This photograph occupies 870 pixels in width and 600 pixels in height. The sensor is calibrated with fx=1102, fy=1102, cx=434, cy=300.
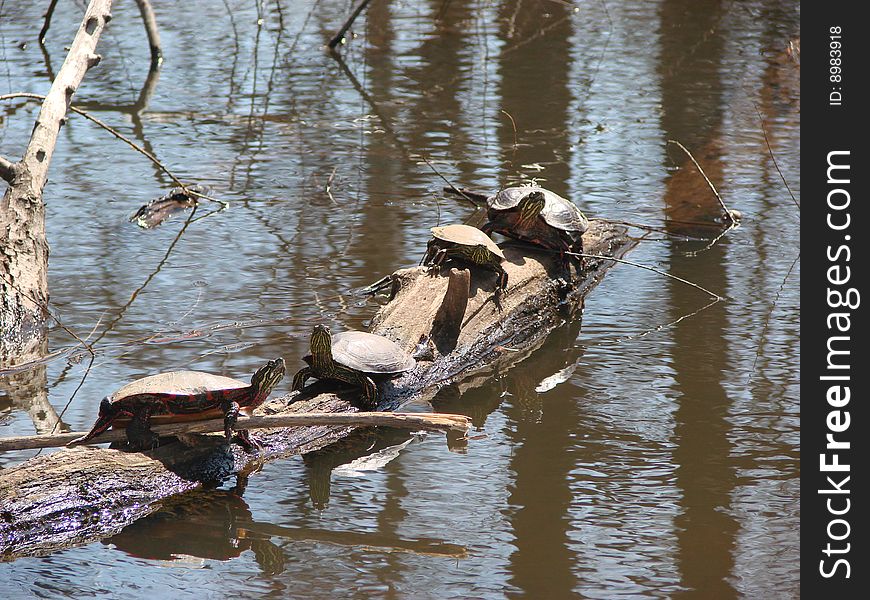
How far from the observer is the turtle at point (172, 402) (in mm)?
3969

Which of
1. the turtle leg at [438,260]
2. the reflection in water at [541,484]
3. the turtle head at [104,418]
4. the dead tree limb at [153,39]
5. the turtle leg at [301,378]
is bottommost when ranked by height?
the reflection in water at [541,484]

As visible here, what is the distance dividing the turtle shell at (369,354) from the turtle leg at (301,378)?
7.3 inches

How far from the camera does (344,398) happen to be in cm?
478

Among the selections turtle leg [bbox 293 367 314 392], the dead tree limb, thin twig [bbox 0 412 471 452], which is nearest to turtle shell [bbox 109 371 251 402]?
thin twig [bbox 0 412 471 452]

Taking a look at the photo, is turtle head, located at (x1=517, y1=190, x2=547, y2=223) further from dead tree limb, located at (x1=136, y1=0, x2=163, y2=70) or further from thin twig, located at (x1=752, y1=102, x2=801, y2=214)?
dead tree limb, located at (x1=136, y1=0, x2=163, y2=70)

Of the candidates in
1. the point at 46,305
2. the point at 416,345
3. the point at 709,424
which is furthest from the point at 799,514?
the point at 46,305

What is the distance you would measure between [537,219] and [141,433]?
288cm

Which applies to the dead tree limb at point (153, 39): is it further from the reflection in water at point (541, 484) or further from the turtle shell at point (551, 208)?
the reflection in water at point (541, 484)

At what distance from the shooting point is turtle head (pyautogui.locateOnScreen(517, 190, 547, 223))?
6.19 m

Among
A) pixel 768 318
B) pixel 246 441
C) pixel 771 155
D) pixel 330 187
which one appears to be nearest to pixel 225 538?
pixel 246 441

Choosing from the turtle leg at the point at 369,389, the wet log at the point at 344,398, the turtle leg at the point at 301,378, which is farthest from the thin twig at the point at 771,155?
the turtle leg at the point at 301,378

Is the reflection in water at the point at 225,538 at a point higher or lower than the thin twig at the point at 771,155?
lower

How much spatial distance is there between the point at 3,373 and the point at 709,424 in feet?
11.0

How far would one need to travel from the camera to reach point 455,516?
4.16 meters
